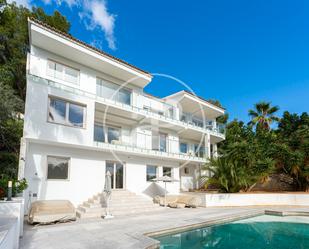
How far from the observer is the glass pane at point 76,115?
14156mm

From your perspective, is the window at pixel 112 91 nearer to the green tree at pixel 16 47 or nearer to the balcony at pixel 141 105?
the balcony at pixel 141 105

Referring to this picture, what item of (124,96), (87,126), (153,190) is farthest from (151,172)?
(87,126)

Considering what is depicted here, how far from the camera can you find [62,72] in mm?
16016

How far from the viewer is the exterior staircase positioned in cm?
1307

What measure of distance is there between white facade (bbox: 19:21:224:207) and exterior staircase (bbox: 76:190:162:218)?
0.92 metres

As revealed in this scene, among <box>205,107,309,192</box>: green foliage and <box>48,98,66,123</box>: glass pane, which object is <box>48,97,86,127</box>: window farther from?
<box>205,107,309,192</box>: green foliage

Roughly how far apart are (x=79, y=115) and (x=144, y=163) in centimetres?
741

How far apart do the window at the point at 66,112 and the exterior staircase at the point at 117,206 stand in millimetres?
5069

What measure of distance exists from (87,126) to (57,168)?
3230mm

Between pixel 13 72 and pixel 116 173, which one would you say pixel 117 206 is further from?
pixel 13 72

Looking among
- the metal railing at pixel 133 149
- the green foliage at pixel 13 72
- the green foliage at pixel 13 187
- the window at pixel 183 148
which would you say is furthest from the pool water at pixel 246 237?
the window at pixel 183 148

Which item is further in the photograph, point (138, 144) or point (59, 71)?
point (138, 144)

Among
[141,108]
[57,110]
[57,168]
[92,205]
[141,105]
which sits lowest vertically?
[92,205]

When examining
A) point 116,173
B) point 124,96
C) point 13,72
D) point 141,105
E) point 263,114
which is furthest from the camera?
point 263,114
